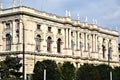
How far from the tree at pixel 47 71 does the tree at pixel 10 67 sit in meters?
3.08

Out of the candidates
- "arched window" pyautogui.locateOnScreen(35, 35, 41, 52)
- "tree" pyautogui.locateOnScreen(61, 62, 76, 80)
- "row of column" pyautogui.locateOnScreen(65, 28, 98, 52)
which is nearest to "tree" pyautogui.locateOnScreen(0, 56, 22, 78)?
"tree" pyautogui.locateOnScreen(61, 62, 76, 80)

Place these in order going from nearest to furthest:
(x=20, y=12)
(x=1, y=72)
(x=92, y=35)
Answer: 1. (x=1, y=72)
2. (x=20, y=12)
3. (x=92, y=35)

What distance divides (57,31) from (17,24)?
38.6 feet

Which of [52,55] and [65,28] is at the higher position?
[65,28]

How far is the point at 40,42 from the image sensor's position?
3137 inches

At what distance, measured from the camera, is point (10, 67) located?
67.1m

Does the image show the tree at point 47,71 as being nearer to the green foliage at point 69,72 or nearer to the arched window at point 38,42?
the green foliage at point 69,72

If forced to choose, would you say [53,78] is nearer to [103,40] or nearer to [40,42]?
[40,42]

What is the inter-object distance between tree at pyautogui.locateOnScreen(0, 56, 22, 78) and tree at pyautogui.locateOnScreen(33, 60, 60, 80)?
10.1 feet

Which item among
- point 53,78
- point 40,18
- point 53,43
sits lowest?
point 53,78

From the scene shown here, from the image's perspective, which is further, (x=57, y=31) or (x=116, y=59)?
(x=116, y=59)

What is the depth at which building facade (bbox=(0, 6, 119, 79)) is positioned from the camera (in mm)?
75312

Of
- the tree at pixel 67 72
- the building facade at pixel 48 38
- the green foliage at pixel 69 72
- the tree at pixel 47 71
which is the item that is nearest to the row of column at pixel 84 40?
the building facade at pixel 48 38

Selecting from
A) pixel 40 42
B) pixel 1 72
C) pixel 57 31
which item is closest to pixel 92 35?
pixel 57 31
